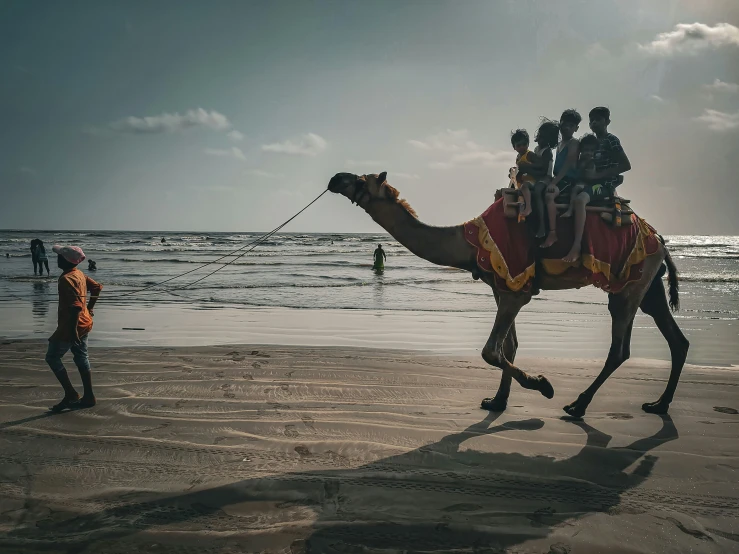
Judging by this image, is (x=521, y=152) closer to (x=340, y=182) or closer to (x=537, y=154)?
(x=537, y=154)

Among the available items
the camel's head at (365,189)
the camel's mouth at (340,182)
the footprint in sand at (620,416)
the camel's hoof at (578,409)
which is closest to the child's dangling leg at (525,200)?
the camel's head at (365,189)

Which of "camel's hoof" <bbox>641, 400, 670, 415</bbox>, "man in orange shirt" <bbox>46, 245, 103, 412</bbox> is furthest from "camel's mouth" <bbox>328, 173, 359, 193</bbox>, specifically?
"camel's hoof" <bbox>641, 400, 670, 415</bbox>

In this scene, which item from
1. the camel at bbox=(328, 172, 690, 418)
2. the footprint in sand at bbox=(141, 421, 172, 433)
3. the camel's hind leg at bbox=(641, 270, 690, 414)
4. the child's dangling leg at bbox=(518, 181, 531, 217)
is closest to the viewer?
the footprint in sand at bbox=(141, 421, 172, 433)

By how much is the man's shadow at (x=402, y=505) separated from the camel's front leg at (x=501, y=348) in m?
0.95

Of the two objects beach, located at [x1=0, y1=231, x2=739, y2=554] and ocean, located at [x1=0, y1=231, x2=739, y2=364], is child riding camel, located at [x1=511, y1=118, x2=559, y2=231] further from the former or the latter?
ocean, located at [x1=0, y1=231, x2=739, y2=364]

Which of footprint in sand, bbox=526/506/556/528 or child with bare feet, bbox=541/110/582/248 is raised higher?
child with bare feet, bbox=541/110/582/248

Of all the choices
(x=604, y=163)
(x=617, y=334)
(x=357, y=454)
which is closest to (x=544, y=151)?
(x=604, y=163)

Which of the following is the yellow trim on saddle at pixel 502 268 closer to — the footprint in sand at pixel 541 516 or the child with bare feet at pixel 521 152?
the child with bare feet at pixel 521 152

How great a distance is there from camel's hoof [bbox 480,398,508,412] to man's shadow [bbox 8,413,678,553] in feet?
4.52

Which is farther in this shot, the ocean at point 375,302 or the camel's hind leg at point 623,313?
the ocean at point 375,302

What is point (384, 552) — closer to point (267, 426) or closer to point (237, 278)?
point (267, 426)

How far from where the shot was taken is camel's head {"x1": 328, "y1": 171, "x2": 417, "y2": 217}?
6078mm

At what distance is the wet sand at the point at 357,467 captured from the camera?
3.57 m

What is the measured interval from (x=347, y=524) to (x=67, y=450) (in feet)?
9.05
